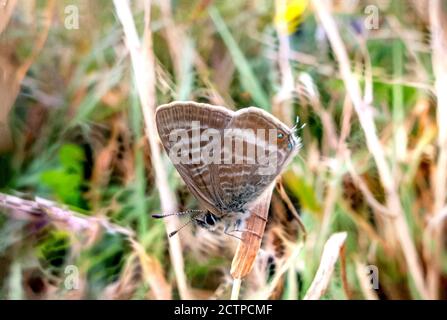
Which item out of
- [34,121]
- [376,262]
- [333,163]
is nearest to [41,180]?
[34,121]

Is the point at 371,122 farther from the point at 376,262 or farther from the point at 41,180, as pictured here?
the point at 41,180

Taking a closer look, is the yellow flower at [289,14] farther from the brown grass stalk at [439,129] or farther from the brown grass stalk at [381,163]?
the brown grass stalk at [439,129]

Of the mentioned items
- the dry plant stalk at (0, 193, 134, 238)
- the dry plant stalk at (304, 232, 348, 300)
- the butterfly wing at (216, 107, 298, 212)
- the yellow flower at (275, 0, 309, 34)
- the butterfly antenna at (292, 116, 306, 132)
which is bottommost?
the dry plant stalk at (304, 232, 348, 300)

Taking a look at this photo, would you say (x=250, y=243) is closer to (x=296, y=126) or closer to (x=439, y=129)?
(x=296, y=126)

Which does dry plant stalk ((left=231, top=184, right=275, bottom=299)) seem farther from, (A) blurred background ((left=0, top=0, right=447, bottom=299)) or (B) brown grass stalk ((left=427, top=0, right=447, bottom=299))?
(B) brown grass stalk ((left=427, top=0, right=447, bottom=299))

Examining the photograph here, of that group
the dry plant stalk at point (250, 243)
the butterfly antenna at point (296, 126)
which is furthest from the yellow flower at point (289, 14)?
the dry plant stalk at point (250, 243)

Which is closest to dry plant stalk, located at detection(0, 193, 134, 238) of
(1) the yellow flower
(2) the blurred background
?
(2) the blurred background
